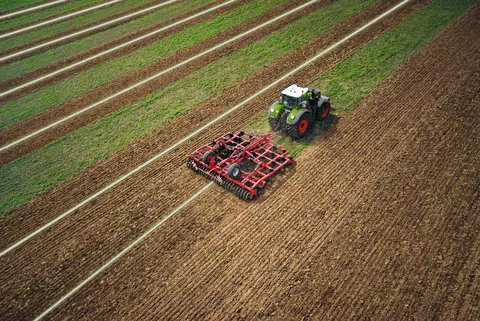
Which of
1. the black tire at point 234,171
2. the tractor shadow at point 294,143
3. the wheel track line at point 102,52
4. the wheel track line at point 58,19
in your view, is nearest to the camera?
the black tire at point 234,171

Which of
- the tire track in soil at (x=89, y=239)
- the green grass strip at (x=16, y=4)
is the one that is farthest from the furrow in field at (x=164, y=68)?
the green grass strip at (x=16, y=4)

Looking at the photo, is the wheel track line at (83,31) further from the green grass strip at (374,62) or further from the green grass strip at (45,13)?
the green grass strip at (374,62)

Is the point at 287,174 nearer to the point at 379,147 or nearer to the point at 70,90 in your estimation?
the point at 379,147

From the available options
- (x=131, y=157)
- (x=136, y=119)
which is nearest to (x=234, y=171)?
(x=131, y=157)

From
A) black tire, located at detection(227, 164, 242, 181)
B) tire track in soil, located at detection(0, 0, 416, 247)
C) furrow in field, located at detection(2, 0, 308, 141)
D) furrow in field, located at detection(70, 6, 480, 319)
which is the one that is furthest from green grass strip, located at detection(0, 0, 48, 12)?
furrow in field, located at detection(70, 6, 480, 319)

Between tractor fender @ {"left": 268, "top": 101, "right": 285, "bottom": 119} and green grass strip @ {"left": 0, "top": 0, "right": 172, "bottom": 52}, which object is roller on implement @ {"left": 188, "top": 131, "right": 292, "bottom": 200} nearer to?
tractor fender @ {"left": 268, "top": 101, "right": 285, "bottom": 119}

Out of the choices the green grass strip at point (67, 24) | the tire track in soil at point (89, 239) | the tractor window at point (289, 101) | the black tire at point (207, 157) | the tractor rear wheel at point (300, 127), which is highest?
the green grass strip at point (67, 24)

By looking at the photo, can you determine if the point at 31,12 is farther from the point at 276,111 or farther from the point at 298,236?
the point at 298,236
